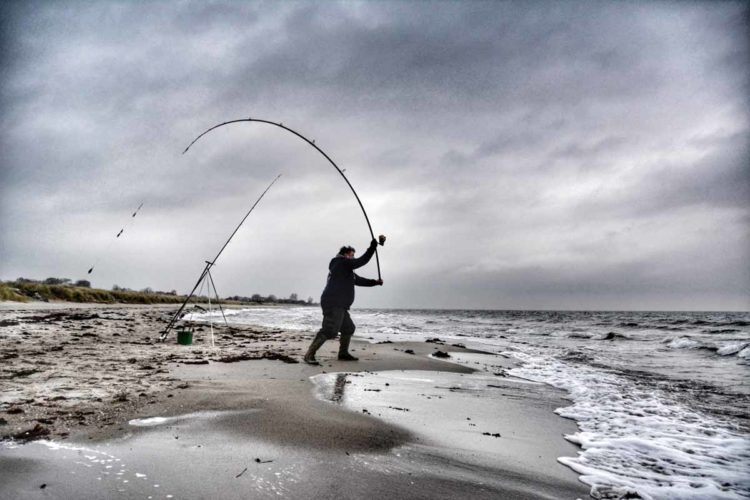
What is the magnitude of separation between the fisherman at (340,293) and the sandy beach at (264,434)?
1.23m

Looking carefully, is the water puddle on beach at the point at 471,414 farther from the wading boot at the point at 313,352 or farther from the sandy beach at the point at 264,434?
the wading boot at the point at 313,352

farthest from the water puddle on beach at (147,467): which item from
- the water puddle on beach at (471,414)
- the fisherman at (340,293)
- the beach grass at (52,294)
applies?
the beach grass at (52,294)

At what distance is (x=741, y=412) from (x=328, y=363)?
678cm

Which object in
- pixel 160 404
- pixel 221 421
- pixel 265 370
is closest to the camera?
pixel 221 421

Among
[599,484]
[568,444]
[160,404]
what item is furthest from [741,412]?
[160,404]

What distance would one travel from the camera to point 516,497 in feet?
8.99

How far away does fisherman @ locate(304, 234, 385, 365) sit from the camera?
26.9ft

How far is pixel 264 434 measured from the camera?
3.55 metres

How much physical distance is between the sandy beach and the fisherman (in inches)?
48.4

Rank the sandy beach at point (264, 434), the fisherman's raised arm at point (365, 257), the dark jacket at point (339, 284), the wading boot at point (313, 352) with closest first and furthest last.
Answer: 1. the sandy beach at point (264, 434)
2. the fisherman's raised arm at point (365, 257)
3. the wading boot at point (313, 352)
4. the dark jacket at point (339, 284)

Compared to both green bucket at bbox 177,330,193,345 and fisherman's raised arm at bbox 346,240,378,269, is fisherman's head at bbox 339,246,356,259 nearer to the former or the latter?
fisherman's raised arm at bbox 346,240,378,269

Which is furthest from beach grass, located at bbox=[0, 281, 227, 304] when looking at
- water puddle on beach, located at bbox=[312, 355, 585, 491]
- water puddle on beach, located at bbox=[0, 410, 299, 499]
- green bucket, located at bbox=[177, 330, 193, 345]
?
water puddle on beach, located at bbox=[0, 410, 299, 499]

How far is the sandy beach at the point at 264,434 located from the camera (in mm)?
2633

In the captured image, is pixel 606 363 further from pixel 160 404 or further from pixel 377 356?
pixel 160 404
